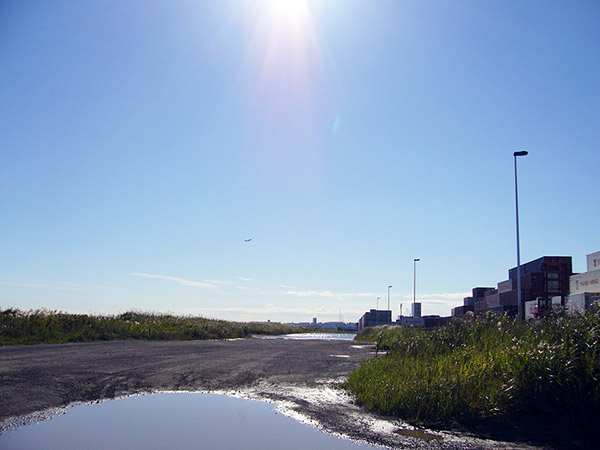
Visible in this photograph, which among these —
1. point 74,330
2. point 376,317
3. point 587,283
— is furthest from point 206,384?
point 376,317

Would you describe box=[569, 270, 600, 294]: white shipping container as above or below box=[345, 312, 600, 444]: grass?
above

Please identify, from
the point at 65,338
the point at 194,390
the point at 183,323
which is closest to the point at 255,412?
the point at 194,390

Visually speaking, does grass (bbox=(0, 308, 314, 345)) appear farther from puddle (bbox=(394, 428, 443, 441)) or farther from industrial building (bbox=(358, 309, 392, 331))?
industrial building (bbox=(358, 309, 392, 331))

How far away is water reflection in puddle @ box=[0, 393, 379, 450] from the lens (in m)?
5.99

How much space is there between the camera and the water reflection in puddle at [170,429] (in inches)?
236

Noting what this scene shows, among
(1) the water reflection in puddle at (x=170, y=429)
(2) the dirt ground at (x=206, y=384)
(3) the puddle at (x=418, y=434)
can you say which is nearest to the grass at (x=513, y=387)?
(3) the puddle at (x=418, y=434)

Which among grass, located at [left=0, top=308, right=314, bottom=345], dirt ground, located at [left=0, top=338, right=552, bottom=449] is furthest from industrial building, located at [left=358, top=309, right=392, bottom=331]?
dirt ground, located at [left=0, top=338, right=552, bottom=449]

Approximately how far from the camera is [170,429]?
6.77 meters

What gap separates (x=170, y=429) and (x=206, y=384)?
3.60 m

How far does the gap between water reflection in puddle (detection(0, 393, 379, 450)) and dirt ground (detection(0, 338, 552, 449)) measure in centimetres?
37

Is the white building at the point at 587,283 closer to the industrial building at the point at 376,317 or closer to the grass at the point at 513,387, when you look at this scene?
the grass at the point at 513,387

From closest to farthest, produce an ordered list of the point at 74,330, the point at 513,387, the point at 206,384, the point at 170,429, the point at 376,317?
the point at 170,429 < the point at 513,387 < the point at 206,384 < the point at 74,330 < the point at 376,317

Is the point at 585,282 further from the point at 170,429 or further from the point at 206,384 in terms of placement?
the point at 170,429

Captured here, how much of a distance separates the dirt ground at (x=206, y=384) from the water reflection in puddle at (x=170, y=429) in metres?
0.37
